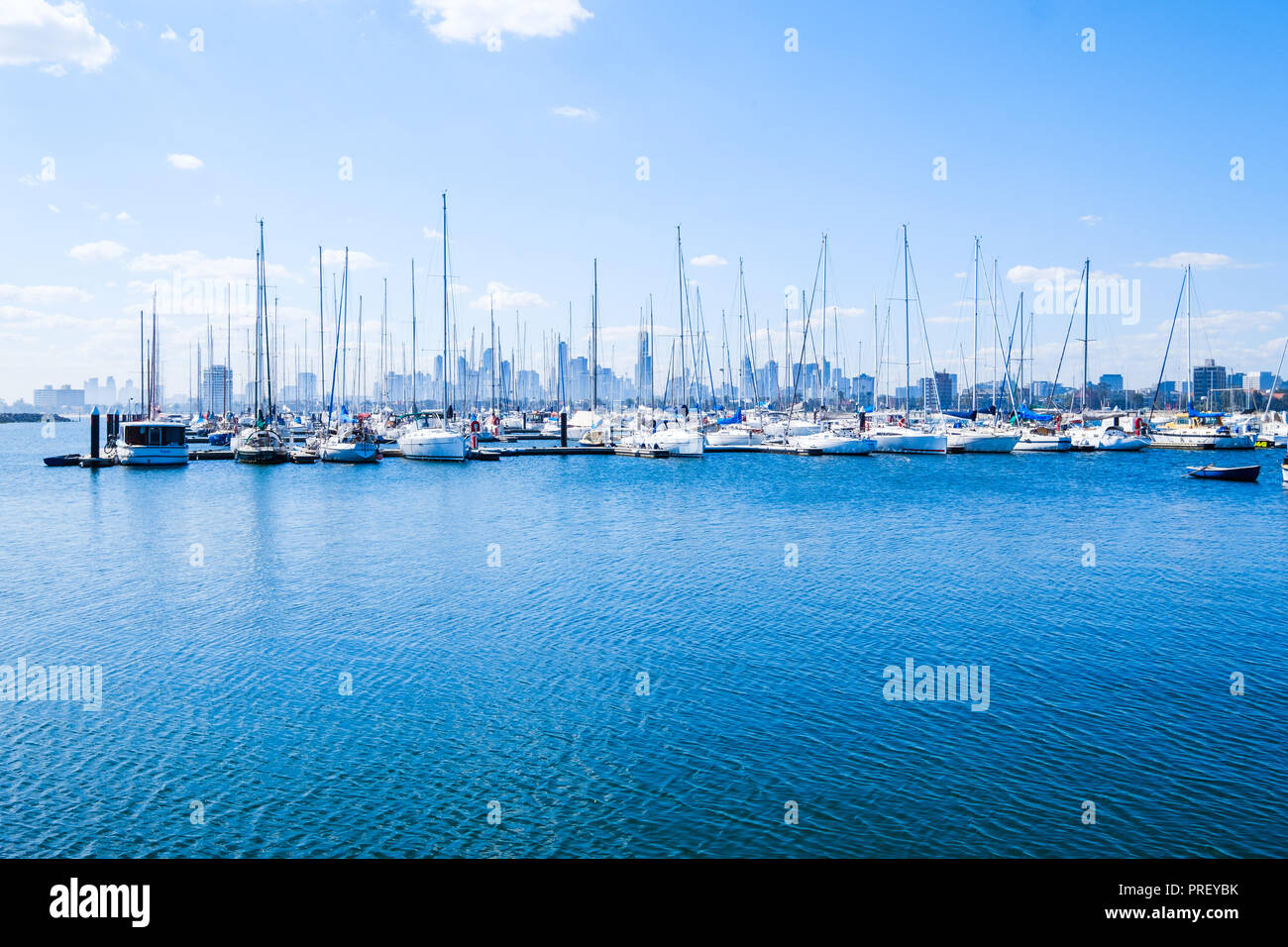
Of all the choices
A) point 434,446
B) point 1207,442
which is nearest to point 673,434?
point 434,446

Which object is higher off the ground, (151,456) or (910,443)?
(910,443)

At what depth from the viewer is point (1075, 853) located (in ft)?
45.5

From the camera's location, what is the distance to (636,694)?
21.3 m

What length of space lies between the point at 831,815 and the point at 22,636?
23.2 m

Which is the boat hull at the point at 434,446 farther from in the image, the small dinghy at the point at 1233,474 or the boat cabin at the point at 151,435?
the small dinghy at the point at 1233,474

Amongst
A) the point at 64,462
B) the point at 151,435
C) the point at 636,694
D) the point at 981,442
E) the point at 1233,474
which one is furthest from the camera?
the point at 981,442

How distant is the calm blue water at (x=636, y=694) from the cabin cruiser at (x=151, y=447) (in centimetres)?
3441

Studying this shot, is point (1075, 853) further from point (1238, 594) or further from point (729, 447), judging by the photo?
point (729, 447)

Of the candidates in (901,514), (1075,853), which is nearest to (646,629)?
(1075,853)

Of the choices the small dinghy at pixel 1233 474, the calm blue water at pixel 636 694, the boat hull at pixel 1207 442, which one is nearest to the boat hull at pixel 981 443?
the boat hull at pixel 1207 442

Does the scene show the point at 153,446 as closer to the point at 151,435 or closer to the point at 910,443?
the point at 151,435

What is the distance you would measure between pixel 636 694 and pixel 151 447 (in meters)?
74.1

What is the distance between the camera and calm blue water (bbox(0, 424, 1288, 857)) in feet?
48.7

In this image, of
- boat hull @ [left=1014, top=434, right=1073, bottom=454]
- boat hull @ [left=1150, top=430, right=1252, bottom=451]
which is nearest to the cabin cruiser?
boat hull @ [left=1014, top=434, right=1073, bottom=454]
